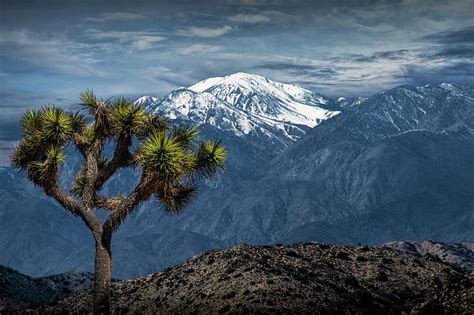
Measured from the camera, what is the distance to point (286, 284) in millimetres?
46719

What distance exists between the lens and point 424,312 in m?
22.6

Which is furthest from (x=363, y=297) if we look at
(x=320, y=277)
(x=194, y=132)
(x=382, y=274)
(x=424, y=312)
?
(x=424, y=312)

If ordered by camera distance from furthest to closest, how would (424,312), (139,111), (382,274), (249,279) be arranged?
1. (382,274)
2. (249,279)
3. (139,111)
4. (424,312)

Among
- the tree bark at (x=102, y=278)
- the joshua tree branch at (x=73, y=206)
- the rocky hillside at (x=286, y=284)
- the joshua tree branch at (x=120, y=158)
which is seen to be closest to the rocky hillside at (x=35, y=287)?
the rocky hillside at (x=286, y=284)

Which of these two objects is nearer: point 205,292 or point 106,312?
point 106,312

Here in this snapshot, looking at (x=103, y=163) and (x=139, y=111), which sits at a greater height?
(x=139, y=111)

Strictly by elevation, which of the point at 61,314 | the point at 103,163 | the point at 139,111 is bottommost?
the point at 61,314

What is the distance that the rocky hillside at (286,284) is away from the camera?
44625mm

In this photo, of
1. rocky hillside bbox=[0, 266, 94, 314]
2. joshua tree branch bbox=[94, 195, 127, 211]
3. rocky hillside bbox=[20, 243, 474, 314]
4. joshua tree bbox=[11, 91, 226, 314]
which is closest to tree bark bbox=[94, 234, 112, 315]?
joshua tree bbox=[11, 91, 226, 314]

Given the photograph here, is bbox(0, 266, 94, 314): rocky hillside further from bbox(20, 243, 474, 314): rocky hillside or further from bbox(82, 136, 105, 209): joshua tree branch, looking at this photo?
bbox(82, 136, 105, 209): joshua tree branch

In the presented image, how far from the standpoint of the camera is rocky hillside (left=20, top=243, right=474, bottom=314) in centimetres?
4462

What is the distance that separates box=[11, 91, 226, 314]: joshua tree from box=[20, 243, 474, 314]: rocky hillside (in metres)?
6.28

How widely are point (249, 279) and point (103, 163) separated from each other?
12.2 meters

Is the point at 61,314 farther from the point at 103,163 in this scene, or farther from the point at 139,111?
the point at 139,111
